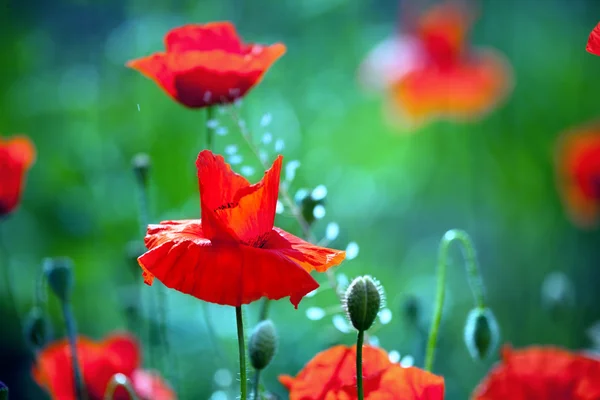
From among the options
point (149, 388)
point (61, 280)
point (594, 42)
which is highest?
point (594, 42)

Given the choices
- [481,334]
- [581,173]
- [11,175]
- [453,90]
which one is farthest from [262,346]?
[453,90]

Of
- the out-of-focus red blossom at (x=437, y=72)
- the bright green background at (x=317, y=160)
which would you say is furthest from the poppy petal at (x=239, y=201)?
the out-of-focus red blossom at (x=437, y=72)

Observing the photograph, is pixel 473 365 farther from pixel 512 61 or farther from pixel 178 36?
pixel 512 61

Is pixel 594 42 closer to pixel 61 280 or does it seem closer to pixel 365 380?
pixel 365 380

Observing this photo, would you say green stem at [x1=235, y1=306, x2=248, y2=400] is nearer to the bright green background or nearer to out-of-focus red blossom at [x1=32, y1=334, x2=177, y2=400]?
out-of-focus red blossom at [x1=32, y1=334, x2=177, y2=400]

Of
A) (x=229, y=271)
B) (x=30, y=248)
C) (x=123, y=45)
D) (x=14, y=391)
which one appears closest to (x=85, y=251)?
(x=30, y=248)

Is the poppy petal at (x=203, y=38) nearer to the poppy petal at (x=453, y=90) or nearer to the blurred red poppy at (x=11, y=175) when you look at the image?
the blurred red poppy at (x=11, y=175)

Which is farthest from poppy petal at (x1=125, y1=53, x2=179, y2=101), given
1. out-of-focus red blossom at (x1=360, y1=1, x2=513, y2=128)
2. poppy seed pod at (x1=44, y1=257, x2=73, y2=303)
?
out-of-focus red blossom at (x1=360, y1=1, x2=513, y2=128)
